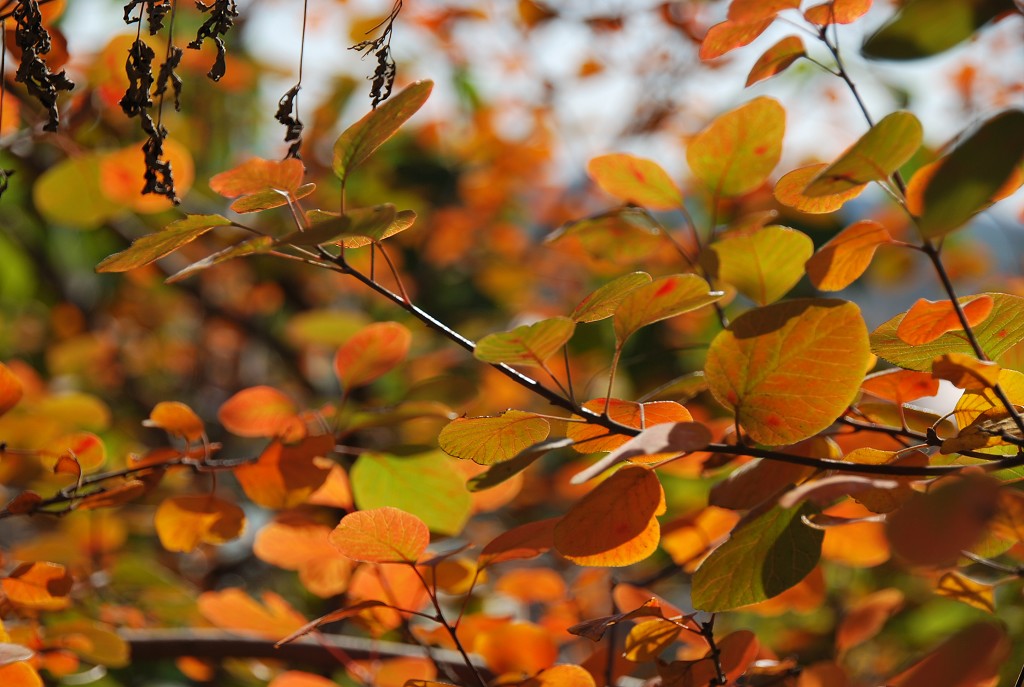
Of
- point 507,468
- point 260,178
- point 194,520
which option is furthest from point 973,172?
point 194,520

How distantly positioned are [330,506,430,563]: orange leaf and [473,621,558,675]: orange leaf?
7.8 inches

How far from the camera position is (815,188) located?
37 cm

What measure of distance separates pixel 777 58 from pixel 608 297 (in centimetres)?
20

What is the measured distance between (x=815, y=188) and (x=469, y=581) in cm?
40

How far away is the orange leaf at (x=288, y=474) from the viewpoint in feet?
2.03

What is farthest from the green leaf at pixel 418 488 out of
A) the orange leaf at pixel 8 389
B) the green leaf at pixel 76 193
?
the green leaf at pixel 76 193

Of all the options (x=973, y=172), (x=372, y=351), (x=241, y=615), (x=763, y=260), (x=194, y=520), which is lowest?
(x=241, y=615)

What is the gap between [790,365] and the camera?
408 millimetres

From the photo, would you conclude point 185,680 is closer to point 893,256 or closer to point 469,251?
point 469,251

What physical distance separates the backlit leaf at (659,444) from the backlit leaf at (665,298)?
72 millimetres

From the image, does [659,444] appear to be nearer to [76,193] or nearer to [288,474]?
[288,474]

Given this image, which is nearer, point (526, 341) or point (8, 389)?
point (526, 341)

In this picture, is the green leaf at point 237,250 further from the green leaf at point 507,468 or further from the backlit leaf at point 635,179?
the backlit leaf at point 635,179

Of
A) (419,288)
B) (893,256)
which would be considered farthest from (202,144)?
(893,256)
